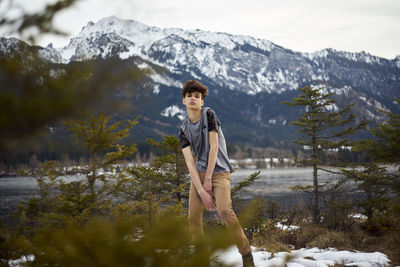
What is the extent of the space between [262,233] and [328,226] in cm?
332

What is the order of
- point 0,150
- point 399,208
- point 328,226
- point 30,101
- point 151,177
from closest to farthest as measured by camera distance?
1. point 30,101
2. point 0,150
3. point 399,208
4. point 151,177
5. point 328,226

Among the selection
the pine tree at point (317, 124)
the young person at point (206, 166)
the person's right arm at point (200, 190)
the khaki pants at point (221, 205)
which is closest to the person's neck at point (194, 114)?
the young person at point (206, 166)

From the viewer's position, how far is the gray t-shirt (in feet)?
10.1

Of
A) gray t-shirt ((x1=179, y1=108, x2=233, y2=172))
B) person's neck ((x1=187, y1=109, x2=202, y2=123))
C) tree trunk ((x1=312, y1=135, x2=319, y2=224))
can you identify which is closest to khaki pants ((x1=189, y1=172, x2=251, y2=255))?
gray t-shirt ((x1=179, y1=108, x2=233, y2=172))

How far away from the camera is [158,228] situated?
941 mm

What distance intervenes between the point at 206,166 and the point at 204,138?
0.32 meters

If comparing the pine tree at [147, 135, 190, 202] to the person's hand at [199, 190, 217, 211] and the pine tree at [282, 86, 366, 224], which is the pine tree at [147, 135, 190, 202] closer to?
the person's hand at [199, 190, 217, 211]

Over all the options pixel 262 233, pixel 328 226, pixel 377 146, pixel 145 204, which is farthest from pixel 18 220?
pixel 328 226

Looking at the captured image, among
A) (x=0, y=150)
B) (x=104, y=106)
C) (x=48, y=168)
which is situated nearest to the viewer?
(x=0, y=150)

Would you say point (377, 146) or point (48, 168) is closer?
point (48, 168)

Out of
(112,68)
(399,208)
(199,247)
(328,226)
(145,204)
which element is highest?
(112,68)

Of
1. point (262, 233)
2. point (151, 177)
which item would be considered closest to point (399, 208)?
point (262, 233)

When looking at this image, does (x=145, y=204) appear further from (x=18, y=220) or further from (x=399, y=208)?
(x=399, y=208)

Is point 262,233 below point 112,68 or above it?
below
